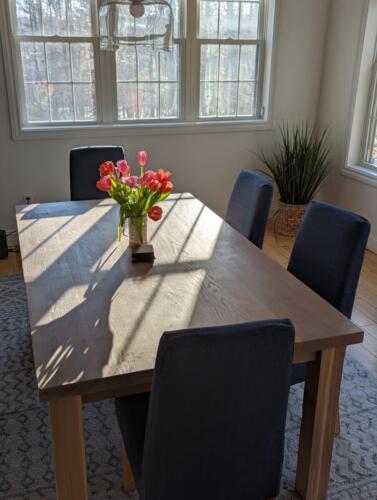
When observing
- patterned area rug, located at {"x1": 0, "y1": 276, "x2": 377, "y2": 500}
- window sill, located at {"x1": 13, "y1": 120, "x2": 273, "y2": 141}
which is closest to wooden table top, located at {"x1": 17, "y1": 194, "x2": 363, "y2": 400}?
patterned area rug, located at {"x1": 0, "y1": 276, "x2": 377, "y2": 500}

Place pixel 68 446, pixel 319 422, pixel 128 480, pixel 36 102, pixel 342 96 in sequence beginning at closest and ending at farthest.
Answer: pixel 68 446 < pixel 319 422 < pixel 128 480 < pixel 36 102 < pixel 342 96

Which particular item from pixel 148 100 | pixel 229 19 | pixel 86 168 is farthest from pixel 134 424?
pixel 229 19

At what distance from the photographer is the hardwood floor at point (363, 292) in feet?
8.96

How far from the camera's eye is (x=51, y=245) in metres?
2.18

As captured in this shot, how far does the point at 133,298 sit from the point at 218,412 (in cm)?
61

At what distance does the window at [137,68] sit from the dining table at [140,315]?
211 cm

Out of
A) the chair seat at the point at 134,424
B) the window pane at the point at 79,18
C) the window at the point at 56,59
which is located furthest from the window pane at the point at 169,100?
the chair seat at the point at 134,424

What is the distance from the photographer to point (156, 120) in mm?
4402

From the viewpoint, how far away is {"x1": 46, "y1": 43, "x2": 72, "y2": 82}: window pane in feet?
13.0

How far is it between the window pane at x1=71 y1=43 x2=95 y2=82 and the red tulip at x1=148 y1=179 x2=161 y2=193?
101 inches

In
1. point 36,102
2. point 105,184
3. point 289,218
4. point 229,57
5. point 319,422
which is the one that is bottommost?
point 289,218

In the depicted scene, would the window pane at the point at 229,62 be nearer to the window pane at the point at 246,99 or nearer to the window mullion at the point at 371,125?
the window pane at the point at 246,99

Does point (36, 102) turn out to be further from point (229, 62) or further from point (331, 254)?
point (331, 254)

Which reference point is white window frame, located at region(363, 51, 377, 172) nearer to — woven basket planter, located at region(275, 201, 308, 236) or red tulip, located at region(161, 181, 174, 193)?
woven basket planter, located at region(275, 201, 308, 236)
